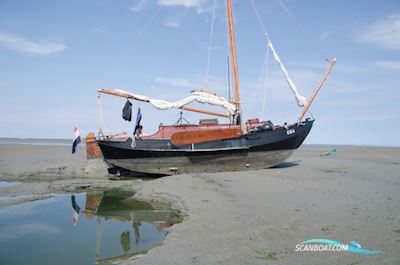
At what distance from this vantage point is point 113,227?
8422mm

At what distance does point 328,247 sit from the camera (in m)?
5.68

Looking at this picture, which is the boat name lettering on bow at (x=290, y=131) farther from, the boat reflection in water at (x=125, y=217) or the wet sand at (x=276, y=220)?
the boat reflection in water at (x=125, y=217)

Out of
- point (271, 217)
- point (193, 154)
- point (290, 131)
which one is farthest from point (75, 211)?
point (290, 131)

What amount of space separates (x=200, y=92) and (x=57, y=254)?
595 inches

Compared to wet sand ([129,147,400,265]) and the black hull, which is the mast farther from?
wet sand ([129,147,400,265])

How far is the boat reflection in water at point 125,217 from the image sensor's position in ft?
21.6

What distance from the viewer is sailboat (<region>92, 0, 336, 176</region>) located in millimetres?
17125

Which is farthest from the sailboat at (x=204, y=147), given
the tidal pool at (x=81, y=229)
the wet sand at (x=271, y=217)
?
the tidal pool at (x=81, y=229)

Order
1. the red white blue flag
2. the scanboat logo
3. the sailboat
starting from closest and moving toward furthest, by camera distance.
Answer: the scanboat logo → the red white blue flag → the sailboat

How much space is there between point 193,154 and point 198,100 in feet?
14.4

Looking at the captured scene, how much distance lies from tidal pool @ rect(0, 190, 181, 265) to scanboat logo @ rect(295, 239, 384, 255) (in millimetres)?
3138

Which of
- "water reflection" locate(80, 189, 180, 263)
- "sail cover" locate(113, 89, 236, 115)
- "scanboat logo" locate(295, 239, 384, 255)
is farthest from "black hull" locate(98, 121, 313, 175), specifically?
"scanboat logo" locate(295, 239, 384, 255)

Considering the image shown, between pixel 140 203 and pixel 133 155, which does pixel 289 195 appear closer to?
pixel 140 203

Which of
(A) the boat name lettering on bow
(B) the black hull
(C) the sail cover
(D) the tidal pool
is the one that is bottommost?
(D) the tidal pool
